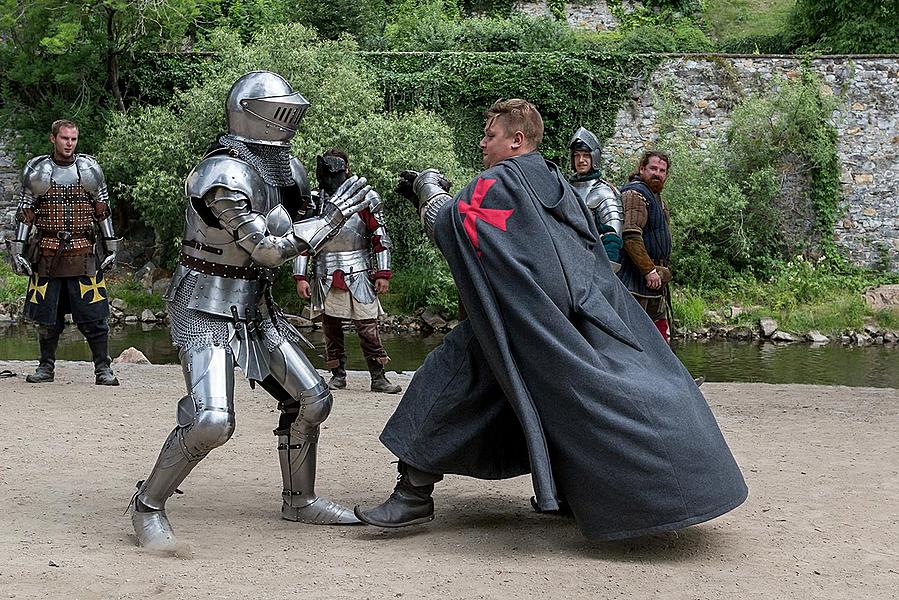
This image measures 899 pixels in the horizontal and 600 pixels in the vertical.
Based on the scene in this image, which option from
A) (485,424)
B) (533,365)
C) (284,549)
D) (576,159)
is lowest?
(284,549)

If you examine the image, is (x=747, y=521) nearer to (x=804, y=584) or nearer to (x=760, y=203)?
(x=804, y=584)

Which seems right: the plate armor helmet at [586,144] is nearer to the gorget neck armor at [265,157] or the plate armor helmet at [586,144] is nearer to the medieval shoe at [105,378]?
the gorget neck armor at [265,157]

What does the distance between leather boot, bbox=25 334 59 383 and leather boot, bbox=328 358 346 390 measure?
2.14 meters

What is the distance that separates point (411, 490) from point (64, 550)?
4.53 ft

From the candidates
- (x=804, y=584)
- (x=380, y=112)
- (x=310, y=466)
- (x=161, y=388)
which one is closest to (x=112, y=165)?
(x=380, y=112)

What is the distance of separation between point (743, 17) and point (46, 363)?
2133cm

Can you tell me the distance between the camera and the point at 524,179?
A: 4367 millimetres

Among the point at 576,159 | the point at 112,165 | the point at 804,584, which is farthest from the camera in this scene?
the point at 112,165

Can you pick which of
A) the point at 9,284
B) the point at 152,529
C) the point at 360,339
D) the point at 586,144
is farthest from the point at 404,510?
the point at 9,284

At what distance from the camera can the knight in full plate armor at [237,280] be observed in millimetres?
4254

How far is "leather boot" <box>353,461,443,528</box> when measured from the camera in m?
4.50

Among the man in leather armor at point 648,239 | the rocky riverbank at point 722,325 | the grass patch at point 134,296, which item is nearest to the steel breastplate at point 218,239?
the man in leather armor at point 648,239

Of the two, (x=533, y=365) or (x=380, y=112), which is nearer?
(x=533, y=365)

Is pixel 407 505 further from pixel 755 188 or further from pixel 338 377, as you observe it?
pixel 755 188
